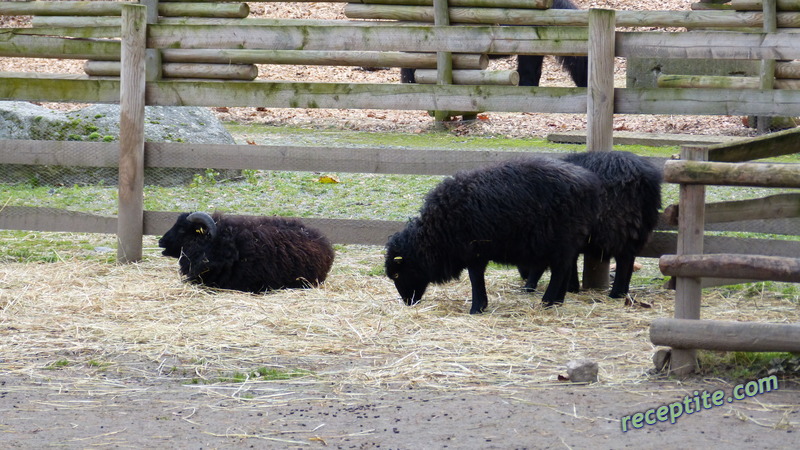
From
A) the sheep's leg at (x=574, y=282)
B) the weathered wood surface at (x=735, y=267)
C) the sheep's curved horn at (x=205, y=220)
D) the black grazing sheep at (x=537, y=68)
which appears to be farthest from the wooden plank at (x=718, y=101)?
the black grazing sheep at (x=537, y=68)

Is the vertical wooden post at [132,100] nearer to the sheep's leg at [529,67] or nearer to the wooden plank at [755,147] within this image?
the wooden plank at [755,147]

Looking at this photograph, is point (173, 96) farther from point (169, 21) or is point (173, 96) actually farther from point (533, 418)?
point (169, 21)

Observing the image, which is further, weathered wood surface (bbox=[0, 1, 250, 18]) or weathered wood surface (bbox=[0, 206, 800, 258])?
weathered wood surface (bbox=[0, 1, 250, 18])

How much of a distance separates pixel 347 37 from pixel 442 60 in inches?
289

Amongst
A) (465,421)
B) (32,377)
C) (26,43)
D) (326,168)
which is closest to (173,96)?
(326,168)

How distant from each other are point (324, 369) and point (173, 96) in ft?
12.5

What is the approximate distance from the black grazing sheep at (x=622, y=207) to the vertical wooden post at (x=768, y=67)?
7.34 m

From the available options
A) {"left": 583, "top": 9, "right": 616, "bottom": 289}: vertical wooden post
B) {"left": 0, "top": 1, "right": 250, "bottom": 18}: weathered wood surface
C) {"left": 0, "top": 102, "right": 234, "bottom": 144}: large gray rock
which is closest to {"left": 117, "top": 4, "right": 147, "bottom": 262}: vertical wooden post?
{"left": 0, "top": 102, "right": 234, "bottom": 144}: large gray rock

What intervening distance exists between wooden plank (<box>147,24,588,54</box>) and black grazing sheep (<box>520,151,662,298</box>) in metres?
1.38

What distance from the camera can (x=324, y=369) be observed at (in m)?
5.30

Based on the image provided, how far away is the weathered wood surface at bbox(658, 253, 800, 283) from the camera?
4.65 metres

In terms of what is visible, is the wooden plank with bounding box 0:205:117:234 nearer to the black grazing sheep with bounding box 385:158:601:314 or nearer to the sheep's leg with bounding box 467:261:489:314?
the black grazing sheep with bounding box 385:158:601:314

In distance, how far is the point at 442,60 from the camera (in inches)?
595

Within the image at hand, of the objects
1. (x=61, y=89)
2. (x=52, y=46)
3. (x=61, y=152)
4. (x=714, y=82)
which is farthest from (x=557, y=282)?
(x=52, y=46)
